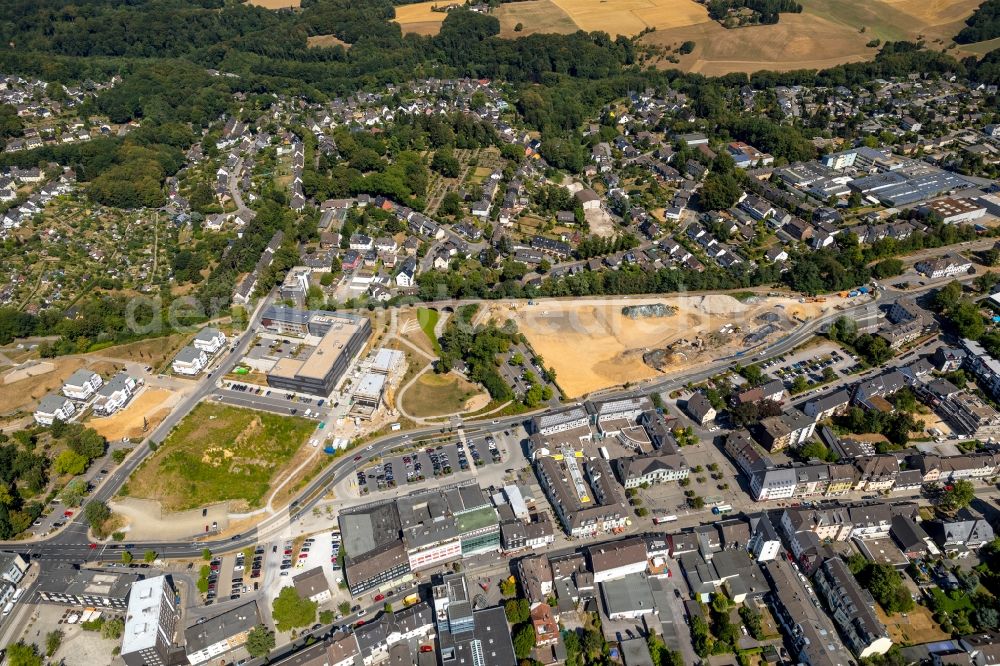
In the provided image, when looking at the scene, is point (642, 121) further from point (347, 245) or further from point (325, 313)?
point (325, 313)

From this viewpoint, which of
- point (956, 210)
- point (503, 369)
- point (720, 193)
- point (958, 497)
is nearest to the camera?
point (958, 497)

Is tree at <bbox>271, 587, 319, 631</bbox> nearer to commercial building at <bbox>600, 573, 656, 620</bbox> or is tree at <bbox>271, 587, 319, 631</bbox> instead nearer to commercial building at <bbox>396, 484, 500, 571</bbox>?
commercial building at <bbox>396, 484, 500, 571</bbox>

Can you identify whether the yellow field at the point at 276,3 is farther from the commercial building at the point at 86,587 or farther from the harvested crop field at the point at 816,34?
the commercial building at the point at 86,587

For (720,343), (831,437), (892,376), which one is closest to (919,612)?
(831,437)

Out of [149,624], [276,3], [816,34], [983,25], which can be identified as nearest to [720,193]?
[149,624]

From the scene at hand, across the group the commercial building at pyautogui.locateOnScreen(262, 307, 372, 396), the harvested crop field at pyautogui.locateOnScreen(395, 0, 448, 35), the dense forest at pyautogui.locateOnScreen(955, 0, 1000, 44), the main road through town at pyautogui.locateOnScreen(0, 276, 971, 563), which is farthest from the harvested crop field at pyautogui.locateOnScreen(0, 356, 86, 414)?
the dense forest at pyautogui.locateOnScreen(955, 0, 1000, 44)

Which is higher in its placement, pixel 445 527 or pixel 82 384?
pixel 82 384

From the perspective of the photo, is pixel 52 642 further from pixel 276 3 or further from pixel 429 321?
pixel 276 3
